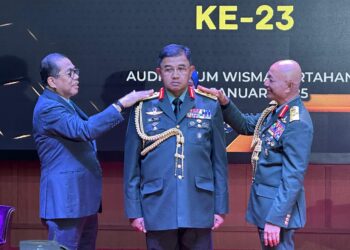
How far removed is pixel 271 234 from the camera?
231 cm

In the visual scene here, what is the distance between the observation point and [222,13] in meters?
3.63

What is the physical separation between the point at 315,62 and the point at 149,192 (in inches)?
68.3

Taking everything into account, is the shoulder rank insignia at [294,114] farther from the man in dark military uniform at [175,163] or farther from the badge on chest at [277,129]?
the man in dark military uniform at [175,163]

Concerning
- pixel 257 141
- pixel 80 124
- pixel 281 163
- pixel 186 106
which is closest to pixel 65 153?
pixel 80 124

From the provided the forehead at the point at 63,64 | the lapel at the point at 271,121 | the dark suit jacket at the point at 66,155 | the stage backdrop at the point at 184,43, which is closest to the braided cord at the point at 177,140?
A: the dark suit jacket at the point at 66,155

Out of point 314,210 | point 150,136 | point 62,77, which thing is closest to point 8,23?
point 62,77

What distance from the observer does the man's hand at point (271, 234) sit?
2.30 m

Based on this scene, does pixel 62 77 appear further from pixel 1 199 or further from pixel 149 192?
pixel 1 199

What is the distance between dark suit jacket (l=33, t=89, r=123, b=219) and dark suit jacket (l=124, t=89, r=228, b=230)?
0.25 meters

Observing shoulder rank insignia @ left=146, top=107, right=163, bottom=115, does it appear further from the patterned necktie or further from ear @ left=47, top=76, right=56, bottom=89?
ear @ left=47, top=76, right=56, bottom=89

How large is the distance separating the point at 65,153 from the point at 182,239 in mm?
664

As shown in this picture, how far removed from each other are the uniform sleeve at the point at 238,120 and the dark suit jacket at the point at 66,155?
494 mm

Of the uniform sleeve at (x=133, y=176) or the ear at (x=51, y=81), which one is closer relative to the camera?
the uniform sleeve at (x=133, y=176)

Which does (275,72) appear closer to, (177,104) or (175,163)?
(177,104)
